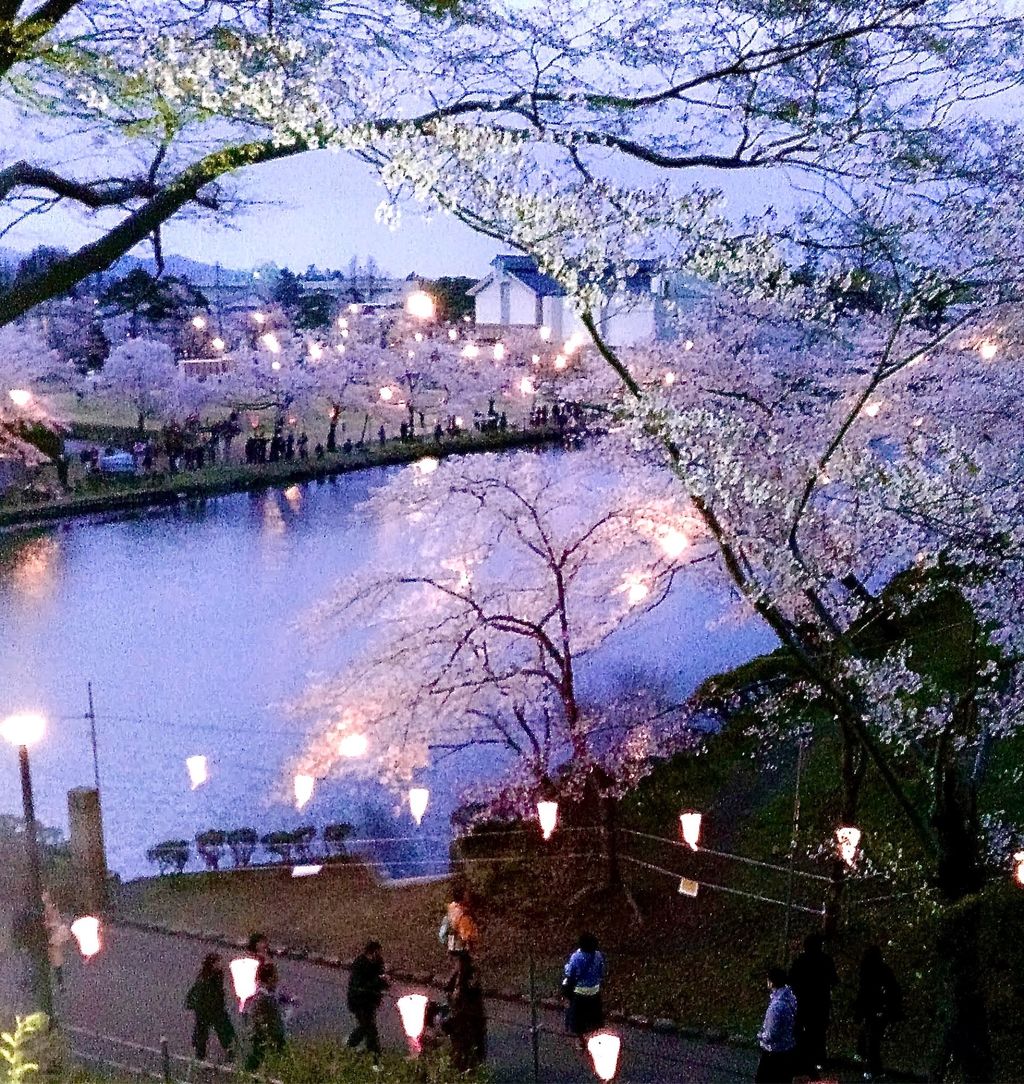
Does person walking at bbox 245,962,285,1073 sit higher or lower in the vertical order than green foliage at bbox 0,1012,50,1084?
lower

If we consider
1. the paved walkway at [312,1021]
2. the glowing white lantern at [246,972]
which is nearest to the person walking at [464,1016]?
the paved walkway at [312,1021]

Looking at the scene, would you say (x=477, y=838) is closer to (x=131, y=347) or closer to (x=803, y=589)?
(x=803, y=589)

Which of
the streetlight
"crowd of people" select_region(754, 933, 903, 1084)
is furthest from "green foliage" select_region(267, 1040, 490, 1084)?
the streetlight

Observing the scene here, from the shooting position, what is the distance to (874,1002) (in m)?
6.04

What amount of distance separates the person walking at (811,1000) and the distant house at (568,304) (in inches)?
154

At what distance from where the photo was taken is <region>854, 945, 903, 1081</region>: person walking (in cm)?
604

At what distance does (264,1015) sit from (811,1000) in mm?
3232

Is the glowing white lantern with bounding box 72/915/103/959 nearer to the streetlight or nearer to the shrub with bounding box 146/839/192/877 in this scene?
the streetlight

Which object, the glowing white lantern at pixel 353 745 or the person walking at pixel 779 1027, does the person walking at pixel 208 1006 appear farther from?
the glowing white lantern at pixel 353 745

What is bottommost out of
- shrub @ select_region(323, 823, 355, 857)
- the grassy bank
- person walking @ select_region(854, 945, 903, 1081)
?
shrub @ select_region(323, 823, 355, 857)

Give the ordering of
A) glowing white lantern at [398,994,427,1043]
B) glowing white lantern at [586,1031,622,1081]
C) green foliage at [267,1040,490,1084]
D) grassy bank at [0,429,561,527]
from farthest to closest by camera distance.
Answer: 1. grassy bank at [0,429,561,527]
2. glowing white lantern at [398,994,427,1043]
3. glowing white lantern at [586,1031,622,1081]
4. green foliage at [267,1040,490,1084]

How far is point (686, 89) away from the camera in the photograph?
13.1 feet

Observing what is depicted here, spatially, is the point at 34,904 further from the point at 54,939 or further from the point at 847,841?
the point at 847,841

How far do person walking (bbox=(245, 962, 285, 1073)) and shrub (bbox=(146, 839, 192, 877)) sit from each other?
438cm
